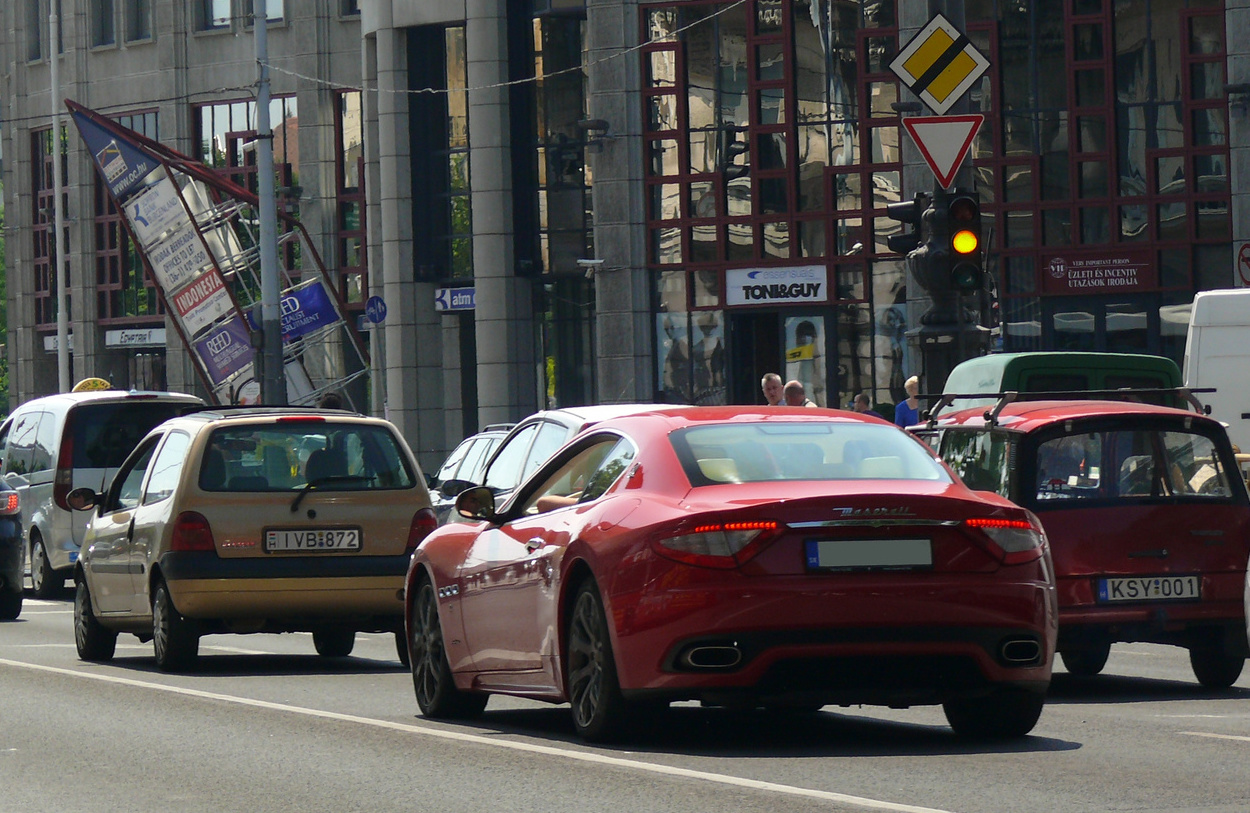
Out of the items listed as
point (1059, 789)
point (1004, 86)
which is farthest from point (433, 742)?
point (1004, 86)

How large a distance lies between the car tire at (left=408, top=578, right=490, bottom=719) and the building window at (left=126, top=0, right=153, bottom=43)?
4864cm

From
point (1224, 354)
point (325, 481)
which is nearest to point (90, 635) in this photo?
point (325, 481)

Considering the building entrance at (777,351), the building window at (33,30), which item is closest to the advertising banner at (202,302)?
the building entrance at (777,351)

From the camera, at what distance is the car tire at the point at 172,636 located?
556 inches

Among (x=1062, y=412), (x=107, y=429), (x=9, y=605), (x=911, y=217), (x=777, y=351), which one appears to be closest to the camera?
(x=1062, y=412)

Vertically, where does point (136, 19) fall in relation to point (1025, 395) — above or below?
above

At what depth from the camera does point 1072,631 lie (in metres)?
12.2

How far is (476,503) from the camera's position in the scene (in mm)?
10219

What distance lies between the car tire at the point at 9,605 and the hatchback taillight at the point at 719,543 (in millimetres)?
12644

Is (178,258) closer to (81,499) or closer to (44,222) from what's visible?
(44,222)

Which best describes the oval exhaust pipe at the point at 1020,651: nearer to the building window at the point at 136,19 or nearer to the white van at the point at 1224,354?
the white van at the point at 1224,354

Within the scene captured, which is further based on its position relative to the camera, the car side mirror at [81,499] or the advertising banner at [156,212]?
the advertising banner at [156,212]

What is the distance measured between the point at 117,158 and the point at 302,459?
102ft

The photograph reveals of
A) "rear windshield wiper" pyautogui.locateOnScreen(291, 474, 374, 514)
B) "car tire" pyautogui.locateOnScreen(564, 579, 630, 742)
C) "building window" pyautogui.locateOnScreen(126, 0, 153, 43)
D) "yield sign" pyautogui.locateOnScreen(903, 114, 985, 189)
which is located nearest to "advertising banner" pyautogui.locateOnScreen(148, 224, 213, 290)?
"building window" pyautogui.locateOnScreen(126, 0, 153, 43)
